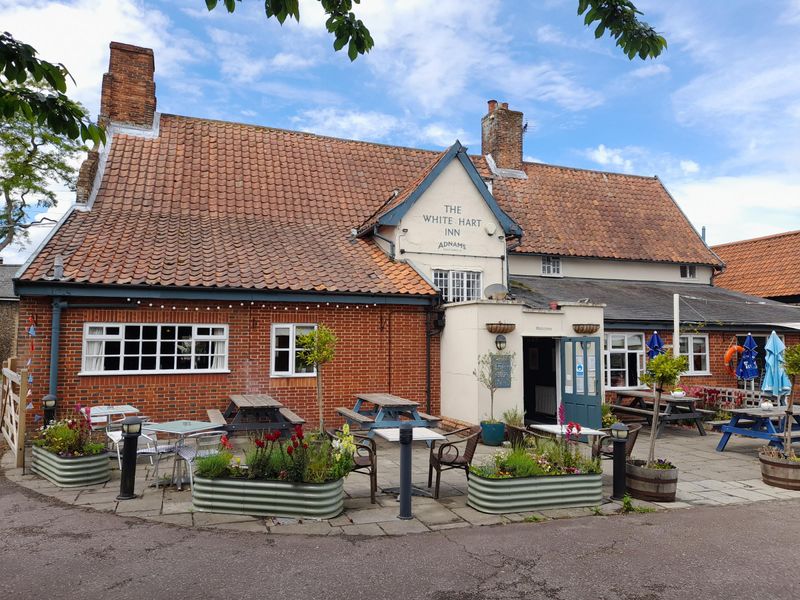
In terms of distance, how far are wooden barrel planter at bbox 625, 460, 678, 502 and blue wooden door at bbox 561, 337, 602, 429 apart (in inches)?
188

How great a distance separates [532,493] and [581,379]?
651 cm

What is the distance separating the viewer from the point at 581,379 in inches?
532

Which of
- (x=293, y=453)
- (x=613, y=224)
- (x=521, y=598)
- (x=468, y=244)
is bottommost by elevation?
(x=521, y=598)

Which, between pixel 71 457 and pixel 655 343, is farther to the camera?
pixel 655 343

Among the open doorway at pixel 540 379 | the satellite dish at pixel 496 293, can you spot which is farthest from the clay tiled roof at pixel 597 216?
the satellite dish at pixel 496 293

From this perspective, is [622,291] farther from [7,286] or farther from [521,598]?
[7,286]

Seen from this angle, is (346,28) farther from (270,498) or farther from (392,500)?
(392,500)

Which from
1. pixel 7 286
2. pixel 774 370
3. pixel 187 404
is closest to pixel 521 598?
pixel 187 404

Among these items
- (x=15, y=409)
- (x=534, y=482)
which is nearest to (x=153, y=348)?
(x=15, y=409)

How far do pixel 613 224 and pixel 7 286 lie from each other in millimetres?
31599

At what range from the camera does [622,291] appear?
1862 cm

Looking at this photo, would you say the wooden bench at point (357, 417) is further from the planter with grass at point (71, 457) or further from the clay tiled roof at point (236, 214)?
the planter with grass at point (71, 457)

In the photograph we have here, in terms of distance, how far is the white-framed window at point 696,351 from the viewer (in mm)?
17188

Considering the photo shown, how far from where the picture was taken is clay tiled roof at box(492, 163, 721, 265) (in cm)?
1959
